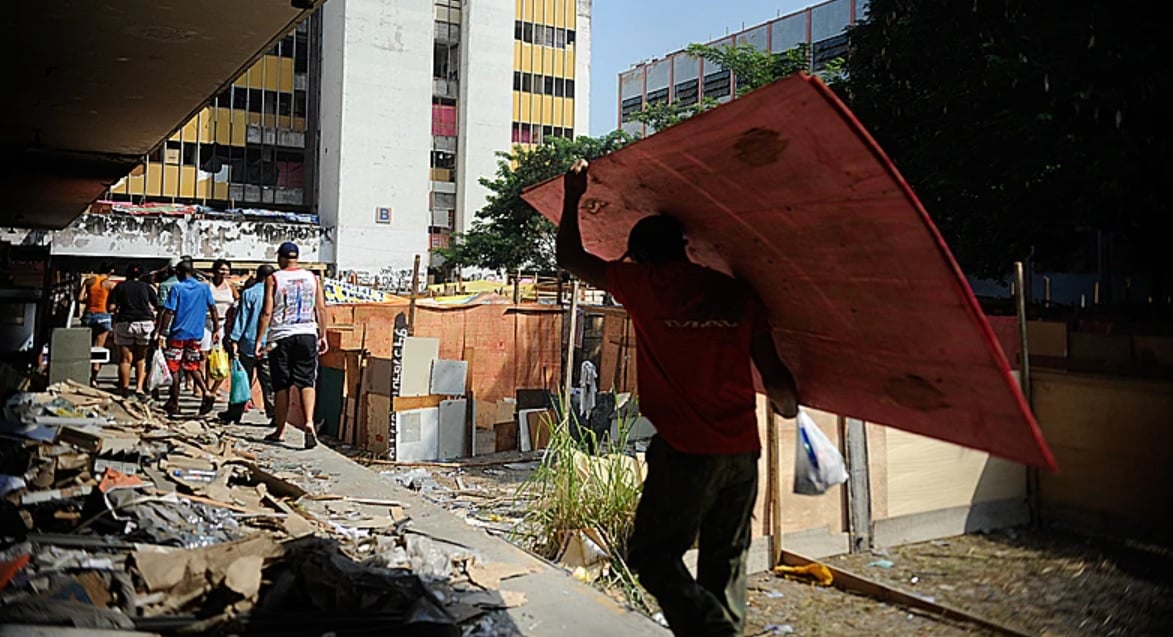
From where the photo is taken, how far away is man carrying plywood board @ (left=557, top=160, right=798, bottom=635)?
3.01 m

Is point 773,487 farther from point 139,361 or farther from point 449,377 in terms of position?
Result: point 139,361

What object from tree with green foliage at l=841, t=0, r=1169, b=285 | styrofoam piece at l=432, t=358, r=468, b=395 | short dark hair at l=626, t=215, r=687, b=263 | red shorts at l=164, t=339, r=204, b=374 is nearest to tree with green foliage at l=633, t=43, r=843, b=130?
tree with green foliage at l=841, t=0, r=1169, b=285

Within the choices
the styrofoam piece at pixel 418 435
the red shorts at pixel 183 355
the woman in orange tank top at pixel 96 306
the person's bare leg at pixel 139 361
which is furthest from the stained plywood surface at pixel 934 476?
the woman in orange tank top at pixel 96 306

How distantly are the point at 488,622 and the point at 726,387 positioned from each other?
161cm

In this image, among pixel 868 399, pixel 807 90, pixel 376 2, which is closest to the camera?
pixel 807 90

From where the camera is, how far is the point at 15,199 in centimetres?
995

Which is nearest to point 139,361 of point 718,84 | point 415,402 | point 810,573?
point 415,402

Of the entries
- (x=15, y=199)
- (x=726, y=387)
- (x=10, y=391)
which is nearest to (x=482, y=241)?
(x=15, y=199)

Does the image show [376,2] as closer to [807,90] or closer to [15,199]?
[15,199]

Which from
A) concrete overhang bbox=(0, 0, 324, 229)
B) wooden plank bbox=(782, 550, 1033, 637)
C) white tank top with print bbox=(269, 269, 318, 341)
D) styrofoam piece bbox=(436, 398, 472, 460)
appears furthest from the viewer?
styrofoam piece bbox=(436, 398, 472, 460)

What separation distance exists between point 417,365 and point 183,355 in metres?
2.56

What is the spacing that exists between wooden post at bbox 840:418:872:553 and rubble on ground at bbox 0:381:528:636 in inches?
131

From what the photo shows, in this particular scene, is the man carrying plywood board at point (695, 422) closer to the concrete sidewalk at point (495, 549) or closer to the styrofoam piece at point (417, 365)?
the concrete sidewalk at point (495, 549)

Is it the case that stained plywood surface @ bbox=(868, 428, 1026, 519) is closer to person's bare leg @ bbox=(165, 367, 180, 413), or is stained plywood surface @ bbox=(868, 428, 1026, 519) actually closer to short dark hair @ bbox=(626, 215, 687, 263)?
short dark hair @ bbox=(626, 215, 687, 263)
